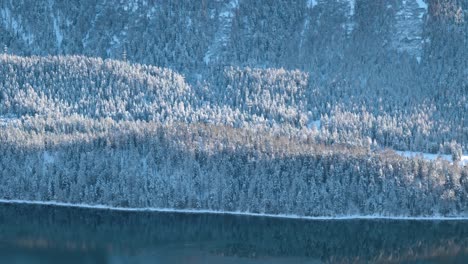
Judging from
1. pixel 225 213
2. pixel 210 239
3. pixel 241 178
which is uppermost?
pixel 241 178

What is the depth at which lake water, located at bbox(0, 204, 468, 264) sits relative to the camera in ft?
482

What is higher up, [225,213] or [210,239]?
[225,213]

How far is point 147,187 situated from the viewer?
190500 millimetres

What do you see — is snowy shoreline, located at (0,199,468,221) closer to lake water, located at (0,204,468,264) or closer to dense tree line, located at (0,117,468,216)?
dense tree line, located at (0,117,468,216)

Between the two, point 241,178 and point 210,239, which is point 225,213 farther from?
point 210,239

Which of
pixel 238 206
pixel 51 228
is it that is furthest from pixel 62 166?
pixel 238 206

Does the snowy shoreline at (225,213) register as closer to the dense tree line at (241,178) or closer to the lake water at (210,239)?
the dense tree line at (241,178)

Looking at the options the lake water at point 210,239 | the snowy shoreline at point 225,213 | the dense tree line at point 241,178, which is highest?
the dense tree line at point 241,178

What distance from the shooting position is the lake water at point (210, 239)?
482 ft

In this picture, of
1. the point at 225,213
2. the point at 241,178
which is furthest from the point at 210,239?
the point at 241,178

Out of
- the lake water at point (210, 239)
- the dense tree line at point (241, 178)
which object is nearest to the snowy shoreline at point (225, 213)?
the dense tree line at point (241, 178)

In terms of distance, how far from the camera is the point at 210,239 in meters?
161

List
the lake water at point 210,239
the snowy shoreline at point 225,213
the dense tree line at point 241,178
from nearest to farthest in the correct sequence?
the lake water at point 210,239 → the snowy shoreline at point 225,213 → the dense tree line at point 241,178

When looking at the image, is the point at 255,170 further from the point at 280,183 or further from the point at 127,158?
the point at 127,158
